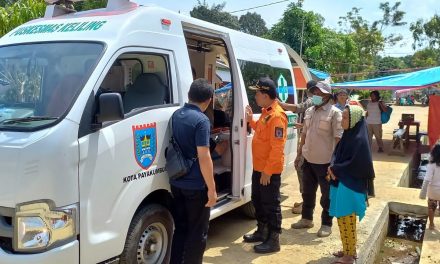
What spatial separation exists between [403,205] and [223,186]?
132 inches

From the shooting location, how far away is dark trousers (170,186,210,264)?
3641 millimetres

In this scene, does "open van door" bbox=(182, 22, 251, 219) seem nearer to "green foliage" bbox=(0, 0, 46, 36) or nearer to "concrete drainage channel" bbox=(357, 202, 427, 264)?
"concrete drainage channel" bbox=(357, 202, 427, 264)

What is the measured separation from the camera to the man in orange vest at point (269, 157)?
4.51 m

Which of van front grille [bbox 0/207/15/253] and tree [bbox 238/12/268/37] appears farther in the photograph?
tree [bbox 238/12/268/37]

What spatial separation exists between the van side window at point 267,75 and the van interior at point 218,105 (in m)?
0.24

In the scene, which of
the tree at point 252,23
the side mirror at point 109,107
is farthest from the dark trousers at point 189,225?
the tree at point 252,23

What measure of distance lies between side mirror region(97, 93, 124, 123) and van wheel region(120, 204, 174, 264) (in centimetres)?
98

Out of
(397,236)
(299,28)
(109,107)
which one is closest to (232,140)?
(109,107)

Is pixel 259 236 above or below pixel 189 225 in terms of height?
below

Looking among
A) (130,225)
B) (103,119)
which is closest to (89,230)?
(130,225)

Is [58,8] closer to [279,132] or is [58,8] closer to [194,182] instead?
[194,182]

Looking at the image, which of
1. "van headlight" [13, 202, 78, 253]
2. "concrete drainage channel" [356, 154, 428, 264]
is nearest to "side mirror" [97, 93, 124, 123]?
"van headlight" [13, 202, 78, 253]

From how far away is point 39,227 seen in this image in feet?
8.87

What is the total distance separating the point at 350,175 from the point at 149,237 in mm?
1968
